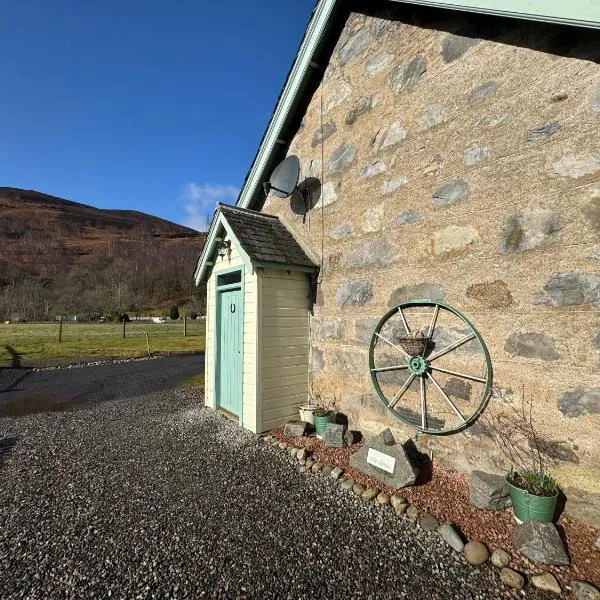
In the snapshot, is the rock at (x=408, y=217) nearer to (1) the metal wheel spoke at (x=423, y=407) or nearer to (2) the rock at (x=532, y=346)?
(2) the rock at (x=532, y=346)

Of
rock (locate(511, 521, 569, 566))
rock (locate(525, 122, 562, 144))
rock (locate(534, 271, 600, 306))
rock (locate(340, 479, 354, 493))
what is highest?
rock (locate(525, 122, 562, 144))

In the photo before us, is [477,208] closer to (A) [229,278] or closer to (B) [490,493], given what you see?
(B) [490,493]

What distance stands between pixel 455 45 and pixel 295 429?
5.87m

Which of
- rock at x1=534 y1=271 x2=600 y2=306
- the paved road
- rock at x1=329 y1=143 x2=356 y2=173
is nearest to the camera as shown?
rock at x1=534 y1=271 x2=600 y2=306

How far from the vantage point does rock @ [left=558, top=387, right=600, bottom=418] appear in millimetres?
2998

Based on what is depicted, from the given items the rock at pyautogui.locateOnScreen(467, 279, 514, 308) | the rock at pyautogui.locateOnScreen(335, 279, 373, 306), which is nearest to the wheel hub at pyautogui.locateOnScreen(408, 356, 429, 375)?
the rock at pyautogui.locateOnScreen(467, 279, 514, 308)

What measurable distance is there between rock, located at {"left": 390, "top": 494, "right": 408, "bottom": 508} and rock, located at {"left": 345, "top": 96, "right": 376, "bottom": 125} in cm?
547

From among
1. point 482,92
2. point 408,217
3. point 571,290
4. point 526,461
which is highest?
point 482,92

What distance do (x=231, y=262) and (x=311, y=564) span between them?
5198 mm

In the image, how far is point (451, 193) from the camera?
4141mm

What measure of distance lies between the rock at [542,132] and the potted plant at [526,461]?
269 cm

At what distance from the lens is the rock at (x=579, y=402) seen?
3.00 metres

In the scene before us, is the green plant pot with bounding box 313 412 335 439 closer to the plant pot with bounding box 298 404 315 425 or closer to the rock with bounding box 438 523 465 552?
the plant pot with bounding box 298 404 315 425

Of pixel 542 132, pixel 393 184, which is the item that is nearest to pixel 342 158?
pixel 393 184
